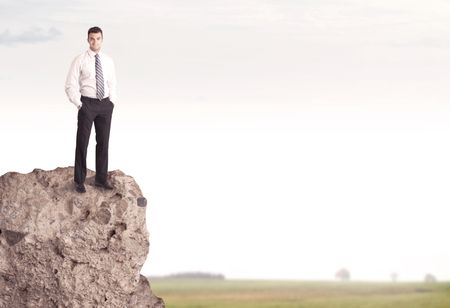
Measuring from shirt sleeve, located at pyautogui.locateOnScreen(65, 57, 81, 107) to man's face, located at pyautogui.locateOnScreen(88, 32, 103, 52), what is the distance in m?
0.35

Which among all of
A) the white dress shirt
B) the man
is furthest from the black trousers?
the white dress shirt

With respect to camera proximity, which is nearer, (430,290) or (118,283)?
(118,283)

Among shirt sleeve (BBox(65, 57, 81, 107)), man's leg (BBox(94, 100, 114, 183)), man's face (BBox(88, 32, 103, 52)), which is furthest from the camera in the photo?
man's leg (BBox(94, 100, 114, 183))

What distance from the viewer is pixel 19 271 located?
19.8m

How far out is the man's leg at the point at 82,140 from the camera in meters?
19.2

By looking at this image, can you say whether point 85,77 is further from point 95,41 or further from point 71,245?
point 71,245

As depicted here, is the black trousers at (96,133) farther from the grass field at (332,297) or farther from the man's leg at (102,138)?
the grass field at (332,297)

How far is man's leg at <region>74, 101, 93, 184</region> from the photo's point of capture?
63.1 feet

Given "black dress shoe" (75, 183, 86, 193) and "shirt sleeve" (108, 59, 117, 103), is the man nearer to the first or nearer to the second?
"shirt sleeve" (108, 59, 117, 103)

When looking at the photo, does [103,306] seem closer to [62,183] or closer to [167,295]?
[62,183]

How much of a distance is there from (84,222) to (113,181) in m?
0.97

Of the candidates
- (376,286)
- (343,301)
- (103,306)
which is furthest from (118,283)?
(376,286)

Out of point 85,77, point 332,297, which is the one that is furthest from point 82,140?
point 332,297

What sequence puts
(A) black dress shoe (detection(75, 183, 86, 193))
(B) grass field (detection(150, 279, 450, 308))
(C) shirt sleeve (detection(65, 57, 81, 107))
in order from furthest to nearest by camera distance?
1. (B) grass field (detection(150, 279, 450, 308))
2. (A) black dress shoe (detection(75, 183, 86, 193))
3. (C) shirt sleeve (detection(65, 57, 81, 107))
